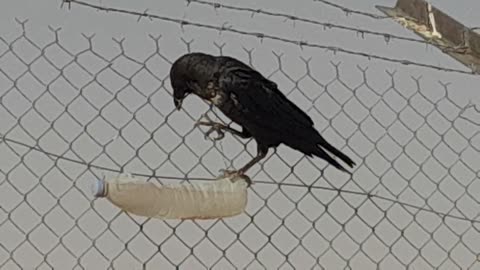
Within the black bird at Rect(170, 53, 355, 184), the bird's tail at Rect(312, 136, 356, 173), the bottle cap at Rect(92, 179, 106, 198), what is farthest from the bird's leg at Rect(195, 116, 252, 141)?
the bottle cap at Rect(92, 179, 106, 198)

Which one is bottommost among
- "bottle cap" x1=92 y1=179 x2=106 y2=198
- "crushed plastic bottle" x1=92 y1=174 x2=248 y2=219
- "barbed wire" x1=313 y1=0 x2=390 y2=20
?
"bottle cap" x1=92 y1=179 x2=106 y2=198

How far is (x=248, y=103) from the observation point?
1571 millimetres

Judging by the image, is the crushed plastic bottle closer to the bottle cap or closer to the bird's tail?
the bottle cap

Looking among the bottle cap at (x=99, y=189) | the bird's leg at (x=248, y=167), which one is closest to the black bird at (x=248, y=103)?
the bird's leg at (x=248, y=167)

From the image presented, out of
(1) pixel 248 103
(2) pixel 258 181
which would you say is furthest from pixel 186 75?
(2) pixel 258 181

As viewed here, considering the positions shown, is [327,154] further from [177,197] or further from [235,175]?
[177,197]

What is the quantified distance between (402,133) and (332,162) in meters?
0.22

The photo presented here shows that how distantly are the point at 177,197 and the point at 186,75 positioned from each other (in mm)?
188

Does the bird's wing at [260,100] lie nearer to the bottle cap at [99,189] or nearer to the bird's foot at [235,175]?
the bird's foot at [235,175]

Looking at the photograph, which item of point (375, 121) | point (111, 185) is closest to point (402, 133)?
point (375, 121)

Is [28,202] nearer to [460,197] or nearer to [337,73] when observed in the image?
[337,73]

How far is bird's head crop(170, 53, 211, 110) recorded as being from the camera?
154cm

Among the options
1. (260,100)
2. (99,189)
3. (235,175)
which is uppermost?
(260,100)

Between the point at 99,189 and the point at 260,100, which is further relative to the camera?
the point at 260,100
